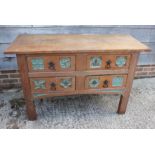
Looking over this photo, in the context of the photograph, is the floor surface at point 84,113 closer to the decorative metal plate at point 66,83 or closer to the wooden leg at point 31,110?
the wooden leg at point 31,110

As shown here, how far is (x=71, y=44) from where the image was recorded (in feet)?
4.68

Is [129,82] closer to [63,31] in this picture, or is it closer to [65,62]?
[65,62]

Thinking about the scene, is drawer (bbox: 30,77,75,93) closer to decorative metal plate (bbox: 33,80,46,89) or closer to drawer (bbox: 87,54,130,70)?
decorative metal plate (bbox: 33,80,46,89)

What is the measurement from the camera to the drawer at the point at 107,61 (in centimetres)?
140

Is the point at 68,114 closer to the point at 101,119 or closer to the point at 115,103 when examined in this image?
the point at 101,119

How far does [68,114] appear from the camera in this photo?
1780mm

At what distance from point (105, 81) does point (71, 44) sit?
0.45m

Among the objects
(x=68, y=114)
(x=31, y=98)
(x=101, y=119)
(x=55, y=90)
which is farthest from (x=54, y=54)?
(x=101, y=119)

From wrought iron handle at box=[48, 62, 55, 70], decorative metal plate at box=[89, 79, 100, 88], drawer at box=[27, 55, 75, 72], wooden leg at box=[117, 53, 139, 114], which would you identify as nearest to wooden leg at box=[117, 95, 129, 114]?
wooden leg at box=[117, 53, 139, 114]

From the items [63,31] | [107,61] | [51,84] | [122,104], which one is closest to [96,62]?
[107,61]

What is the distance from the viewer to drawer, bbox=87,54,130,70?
4.60ft

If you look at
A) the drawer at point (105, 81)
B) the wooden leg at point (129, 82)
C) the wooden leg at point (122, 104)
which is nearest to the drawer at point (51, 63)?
the drawer at point (105, 81)

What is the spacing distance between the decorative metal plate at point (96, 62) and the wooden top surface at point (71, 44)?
87mm

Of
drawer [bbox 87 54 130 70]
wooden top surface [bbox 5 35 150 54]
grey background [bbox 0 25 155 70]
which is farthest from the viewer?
grey background [bbox 0 25 155 70]
